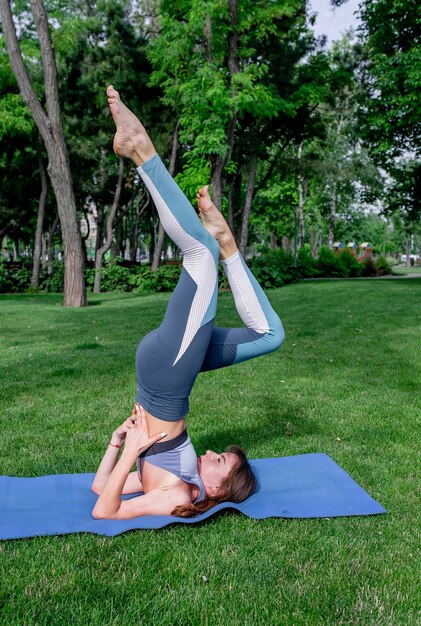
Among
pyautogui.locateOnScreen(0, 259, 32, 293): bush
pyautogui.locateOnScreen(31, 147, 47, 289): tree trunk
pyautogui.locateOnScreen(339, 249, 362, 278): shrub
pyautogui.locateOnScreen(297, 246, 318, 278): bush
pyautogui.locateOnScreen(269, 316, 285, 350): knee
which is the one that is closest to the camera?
pyautogui.locateOnScreen(269, 316, 285, 350): knee

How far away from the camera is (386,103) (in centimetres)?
1912

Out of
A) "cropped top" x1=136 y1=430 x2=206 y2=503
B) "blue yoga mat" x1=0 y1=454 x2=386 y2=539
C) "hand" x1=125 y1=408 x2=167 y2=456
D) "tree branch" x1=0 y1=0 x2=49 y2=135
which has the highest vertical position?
"tree branch" x1=0 y1=0 x2=49 y2=135

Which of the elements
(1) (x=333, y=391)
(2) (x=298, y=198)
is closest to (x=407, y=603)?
(1) (x=333, y=391)

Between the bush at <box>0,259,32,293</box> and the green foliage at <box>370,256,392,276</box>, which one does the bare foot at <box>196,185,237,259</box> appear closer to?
the bush at <box>0,259,32,293</box>

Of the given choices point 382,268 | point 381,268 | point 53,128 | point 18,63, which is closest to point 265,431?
point 53,128

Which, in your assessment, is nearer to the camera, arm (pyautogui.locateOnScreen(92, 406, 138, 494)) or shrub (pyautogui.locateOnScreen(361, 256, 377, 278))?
arm (pyautogui.locateOnScreen(92, 406, 138, 494))

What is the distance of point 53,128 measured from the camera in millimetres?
14062

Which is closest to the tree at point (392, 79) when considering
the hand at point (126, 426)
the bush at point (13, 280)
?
the bush at point (13, 280)

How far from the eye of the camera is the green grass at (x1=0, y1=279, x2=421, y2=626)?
249cm

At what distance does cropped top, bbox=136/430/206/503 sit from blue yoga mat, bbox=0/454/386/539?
0.26 metres

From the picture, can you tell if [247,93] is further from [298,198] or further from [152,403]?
[298,198]

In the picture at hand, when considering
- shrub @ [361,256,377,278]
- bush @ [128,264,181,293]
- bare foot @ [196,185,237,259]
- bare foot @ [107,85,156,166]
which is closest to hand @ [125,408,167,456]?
bare foot @ [196,185,237,259]

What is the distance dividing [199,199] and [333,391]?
3527mm

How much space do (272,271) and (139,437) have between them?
18.6m
